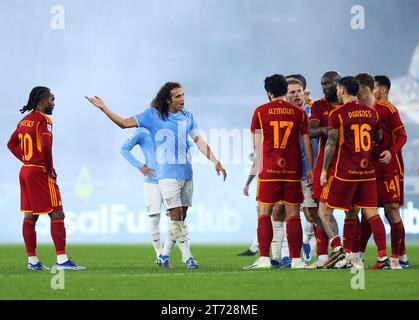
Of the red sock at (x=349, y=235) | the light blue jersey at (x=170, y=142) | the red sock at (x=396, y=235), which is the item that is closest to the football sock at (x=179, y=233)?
the light blue jersey at (x=170, y=142)

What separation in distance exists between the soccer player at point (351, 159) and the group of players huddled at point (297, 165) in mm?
11

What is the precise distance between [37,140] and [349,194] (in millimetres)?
3550

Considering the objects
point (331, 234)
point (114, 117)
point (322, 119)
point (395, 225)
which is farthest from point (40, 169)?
point (395, 225)

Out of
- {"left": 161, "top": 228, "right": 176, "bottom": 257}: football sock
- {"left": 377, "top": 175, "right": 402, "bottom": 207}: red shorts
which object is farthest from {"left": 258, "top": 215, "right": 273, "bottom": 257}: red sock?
{"left": 161, "top": 228, "right": 176, "bottom": 257}: football sock

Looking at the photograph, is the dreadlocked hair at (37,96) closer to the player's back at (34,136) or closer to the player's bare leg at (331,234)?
the player's back at (34,136)

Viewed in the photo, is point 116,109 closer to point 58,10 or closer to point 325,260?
point 58,10

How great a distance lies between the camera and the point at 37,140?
41.7 ft

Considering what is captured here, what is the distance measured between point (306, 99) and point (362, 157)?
3085 mm

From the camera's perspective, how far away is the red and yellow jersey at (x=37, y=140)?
12.7 meters

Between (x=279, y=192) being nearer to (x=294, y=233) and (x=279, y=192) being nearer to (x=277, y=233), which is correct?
(x=294, y=233)

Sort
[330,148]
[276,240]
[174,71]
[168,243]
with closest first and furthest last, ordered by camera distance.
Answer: [330,148], [276,240], [168,243], [174,71]

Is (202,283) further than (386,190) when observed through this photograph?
No

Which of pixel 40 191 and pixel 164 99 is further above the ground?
pixel 164 99
